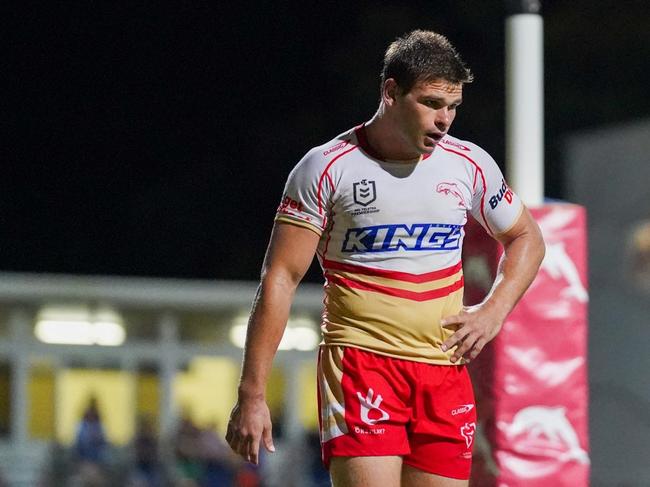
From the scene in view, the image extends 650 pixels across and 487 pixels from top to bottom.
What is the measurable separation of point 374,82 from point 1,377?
66.5 feet

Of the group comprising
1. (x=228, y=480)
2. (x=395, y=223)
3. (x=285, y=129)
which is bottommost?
(x=228, y=480)

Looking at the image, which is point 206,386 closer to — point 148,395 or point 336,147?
point 148,395

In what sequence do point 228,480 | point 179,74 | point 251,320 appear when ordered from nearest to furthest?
point 251,320, point 228,480, point 179,74


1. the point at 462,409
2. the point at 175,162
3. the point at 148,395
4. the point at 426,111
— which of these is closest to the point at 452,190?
the point at 426,111

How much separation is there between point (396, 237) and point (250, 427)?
671 millimetres

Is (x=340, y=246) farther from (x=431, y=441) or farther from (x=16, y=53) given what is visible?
(x=16, y=53)

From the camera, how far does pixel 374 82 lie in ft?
123

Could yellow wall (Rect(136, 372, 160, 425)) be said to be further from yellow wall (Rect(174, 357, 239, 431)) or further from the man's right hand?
the man's right hand

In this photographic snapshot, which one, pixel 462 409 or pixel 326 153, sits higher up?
pixel 326 153

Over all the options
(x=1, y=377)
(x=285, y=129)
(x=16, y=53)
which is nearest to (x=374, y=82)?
(x=285, y=129)

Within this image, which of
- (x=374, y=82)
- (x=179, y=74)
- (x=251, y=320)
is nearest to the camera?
(x=251, y=320)

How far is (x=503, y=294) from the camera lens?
4359 mm

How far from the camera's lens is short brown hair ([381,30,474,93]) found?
4086 millimetres

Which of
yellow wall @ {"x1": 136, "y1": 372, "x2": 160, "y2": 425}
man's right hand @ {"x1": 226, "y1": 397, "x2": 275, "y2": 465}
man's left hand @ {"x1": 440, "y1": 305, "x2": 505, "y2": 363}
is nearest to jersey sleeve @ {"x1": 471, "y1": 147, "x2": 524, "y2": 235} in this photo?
man's left hand @ {"x1": 440, "y1": 305, "x2": 505, "y2": 363}
